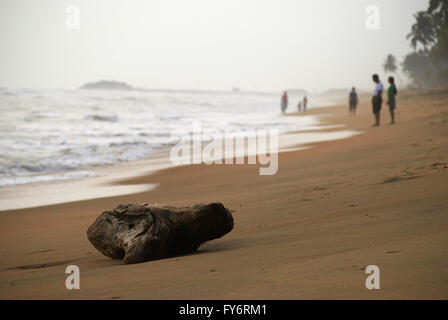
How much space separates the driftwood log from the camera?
436 centimetres

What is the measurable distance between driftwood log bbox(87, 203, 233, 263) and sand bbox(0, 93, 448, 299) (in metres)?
0.16

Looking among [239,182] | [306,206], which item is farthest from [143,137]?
[306,206]

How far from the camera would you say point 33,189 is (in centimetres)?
1012

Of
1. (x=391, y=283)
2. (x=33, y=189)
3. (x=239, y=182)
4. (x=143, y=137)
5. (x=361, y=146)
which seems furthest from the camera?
(x=143, y=137)

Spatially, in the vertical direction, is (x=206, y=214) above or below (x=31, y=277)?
above

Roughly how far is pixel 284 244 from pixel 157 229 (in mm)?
1059

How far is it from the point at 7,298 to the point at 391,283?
7.94 ft

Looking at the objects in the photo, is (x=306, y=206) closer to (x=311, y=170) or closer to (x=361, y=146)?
(x=311, y=170)

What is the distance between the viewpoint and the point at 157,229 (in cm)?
438

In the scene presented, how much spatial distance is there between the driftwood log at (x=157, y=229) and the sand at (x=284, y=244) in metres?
0.16

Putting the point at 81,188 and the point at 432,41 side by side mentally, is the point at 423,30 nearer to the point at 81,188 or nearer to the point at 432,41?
the point at 432,41

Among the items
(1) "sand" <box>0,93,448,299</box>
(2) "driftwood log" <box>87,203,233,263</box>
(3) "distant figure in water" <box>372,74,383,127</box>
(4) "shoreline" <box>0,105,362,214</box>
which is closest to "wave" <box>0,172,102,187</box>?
(4) "shoreline" <box>0,105,362,214</box>

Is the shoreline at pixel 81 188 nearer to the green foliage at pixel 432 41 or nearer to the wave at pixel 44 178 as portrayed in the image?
the wave at pixel 44 178

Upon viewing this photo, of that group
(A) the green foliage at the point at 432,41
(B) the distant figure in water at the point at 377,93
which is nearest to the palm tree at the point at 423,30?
(A) the green foliage at the point at 432,41
